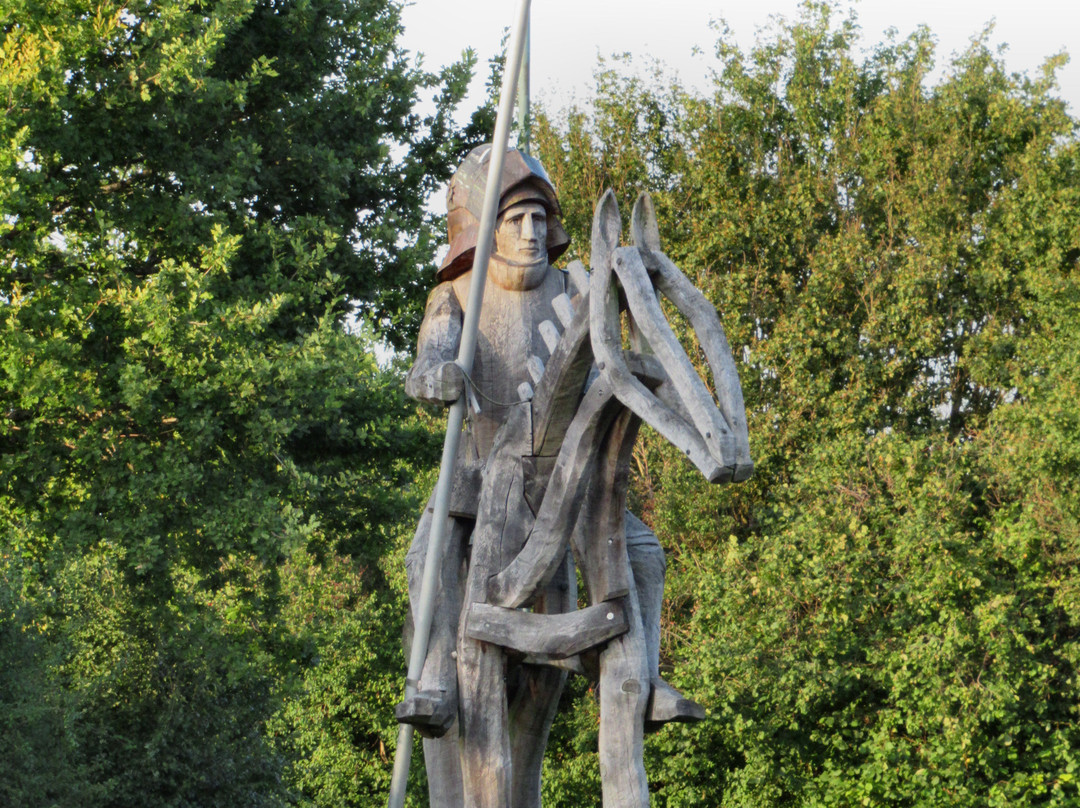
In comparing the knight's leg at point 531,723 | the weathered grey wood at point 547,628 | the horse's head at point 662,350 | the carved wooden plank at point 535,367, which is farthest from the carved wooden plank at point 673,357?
the knight's leg at point 531,723

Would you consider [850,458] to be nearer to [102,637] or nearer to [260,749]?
[260,749]

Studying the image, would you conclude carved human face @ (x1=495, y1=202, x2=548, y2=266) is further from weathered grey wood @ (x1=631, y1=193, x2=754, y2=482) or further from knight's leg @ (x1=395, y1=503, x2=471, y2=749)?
knight's leg @ (x1=395, y1=503, x2=471, y2=749)

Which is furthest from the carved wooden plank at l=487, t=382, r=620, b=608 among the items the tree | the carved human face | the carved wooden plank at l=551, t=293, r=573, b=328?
the tree

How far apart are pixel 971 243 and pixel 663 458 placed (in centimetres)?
563

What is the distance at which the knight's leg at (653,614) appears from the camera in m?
5.95

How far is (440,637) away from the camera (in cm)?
630

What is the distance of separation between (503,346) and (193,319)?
570 cm

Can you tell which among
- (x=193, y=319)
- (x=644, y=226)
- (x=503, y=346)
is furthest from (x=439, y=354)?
(x=193, y=319)

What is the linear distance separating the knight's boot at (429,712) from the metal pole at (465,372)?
Result: 0.40 ft

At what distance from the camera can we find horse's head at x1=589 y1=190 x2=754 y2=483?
5.17m

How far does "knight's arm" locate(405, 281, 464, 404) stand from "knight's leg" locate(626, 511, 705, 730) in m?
1.01

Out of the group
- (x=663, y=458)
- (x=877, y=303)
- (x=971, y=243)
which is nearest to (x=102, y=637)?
(x=663, y=458)

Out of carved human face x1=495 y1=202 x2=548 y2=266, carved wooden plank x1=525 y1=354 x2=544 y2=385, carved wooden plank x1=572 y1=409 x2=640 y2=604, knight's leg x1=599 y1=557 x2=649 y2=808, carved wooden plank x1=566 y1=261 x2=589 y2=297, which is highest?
carved human face x1=495 y1=202 x2=548 y2=266

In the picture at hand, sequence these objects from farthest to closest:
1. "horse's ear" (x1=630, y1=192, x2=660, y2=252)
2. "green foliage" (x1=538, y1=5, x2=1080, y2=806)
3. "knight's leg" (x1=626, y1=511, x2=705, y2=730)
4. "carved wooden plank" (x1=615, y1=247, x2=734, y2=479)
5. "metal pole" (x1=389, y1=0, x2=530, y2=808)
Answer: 1. "green foliage" (x1=538, y1=5, x2=1080, y2=806)
2. "metal pole" (x1=389, y1=0, x2=530, y2=808)
3. "knight's leg" (x1=626, y1=511, x2=705, y2=730)
4. "horse's ear" (x1=630, y1=192, x2=660, y2=252)
5. "carved wooden plank" (x1=615, y1=247, x2=734, y2=479)
